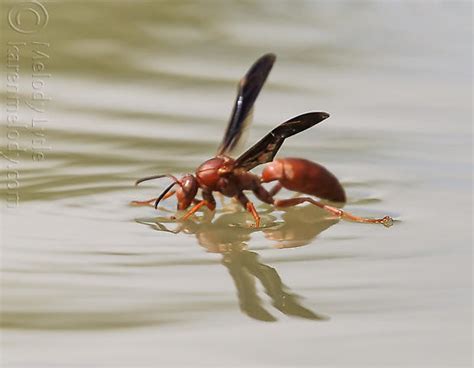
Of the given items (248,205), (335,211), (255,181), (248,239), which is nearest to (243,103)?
(255,181)

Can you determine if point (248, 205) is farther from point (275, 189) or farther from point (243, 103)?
point (243, 103)

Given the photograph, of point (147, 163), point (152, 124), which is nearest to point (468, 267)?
point (147, 163)

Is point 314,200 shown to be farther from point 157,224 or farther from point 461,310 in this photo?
point 461,310

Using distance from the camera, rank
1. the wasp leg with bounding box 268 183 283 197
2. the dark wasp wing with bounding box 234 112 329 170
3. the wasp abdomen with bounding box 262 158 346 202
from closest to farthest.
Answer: the dark wasp wing with bounding box 234 112 329 170 → the wasp abdomen with bounding box 262 158 346 202 → the wasp leg with bounding box 268 183 283 197

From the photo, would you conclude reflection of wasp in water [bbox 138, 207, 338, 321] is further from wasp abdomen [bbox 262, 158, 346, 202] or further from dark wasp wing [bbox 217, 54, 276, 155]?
dark wasp wing [bbox 217, 54, 276, 155]

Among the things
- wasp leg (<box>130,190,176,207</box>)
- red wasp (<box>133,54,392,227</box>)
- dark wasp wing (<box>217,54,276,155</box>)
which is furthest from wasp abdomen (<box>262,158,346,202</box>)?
wasp leg (<box>130,190,176,207</box>)

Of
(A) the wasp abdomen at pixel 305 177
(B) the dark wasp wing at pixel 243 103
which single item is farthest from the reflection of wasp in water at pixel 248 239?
(B) the dark wasp wing at pixel 243 103
